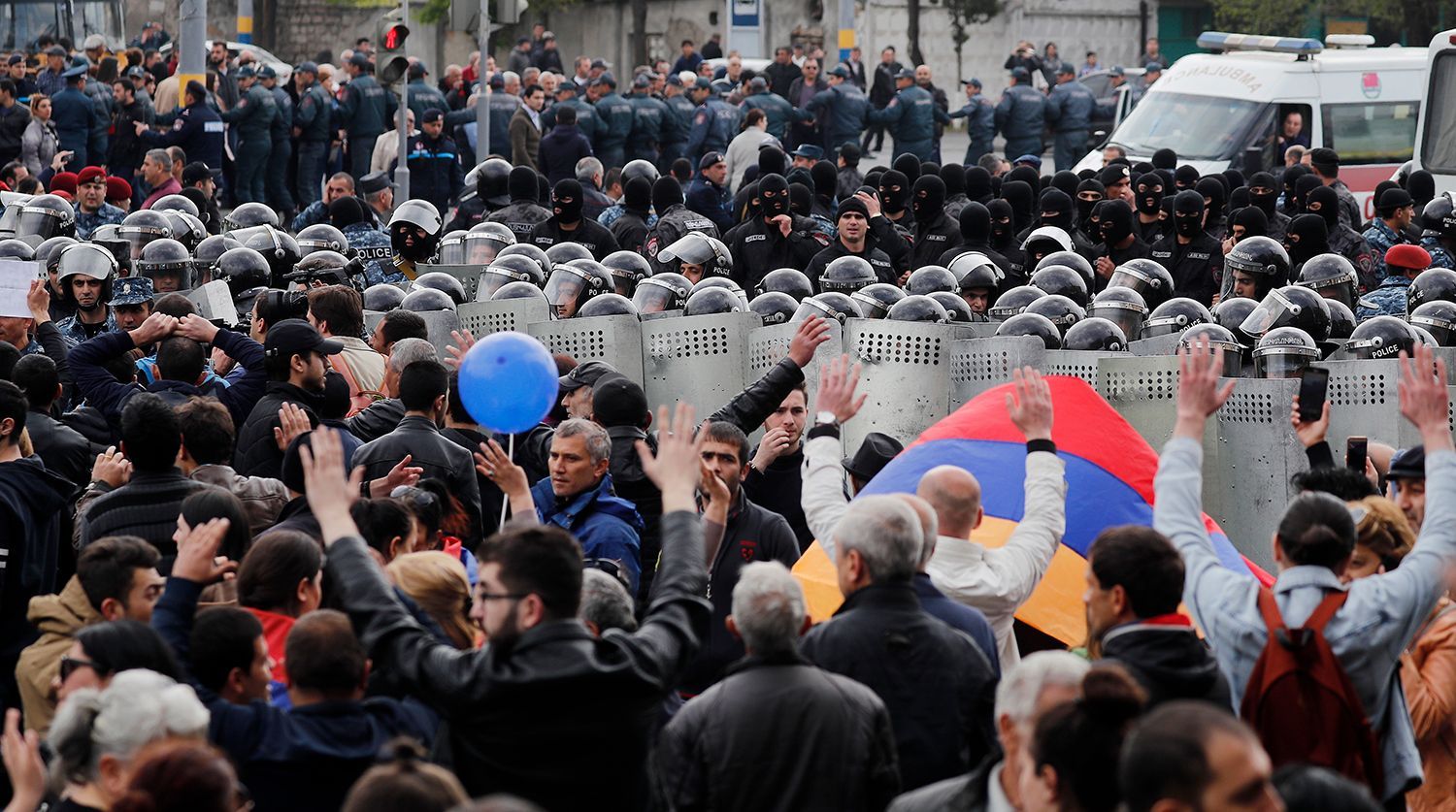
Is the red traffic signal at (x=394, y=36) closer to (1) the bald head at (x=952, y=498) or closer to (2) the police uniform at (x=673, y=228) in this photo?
(2) the police uniform at (x=673, y=228)

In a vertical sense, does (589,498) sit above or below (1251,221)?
below

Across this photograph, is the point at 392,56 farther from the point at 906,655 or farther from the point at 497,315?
the point at 906,655

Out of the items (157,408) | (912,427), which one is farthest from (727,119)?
(157,408)

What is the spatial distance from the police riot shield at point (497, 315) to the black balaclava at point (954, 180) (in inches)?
329

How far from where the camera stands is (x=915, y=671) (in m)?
4.95

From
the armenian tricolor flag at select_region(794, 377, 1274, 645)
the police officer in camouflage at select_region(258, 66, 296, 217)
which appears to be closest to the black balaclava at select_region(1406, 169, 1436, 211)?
the armenian tricolor flag at select_region(794, 377, 1274, 645)

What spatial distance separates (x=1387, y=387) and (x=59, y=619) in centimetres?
598

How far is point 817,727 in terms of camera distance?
459cm

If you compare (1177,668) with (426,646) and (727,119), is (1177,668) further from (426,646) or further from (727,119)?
(727,119)

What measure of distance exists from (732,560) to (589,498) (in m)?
0.52

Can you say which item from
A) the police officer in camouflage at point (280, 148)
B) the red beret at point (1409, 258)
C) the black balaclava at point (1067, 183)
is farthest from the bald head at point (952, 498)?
the police officer in camouflage at point (280, 148)

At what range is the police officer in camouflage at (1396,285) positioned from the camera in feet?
40.1

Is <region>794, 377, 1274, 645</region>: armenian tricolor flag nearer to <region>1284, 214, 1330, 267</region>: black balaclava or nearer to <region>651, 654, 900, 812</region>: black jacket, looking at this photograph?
<region>651, 654, 900, 812</region>: black jacket

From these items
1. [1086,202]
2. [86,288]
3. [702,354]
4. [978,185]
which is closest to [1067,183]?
[978,185]
